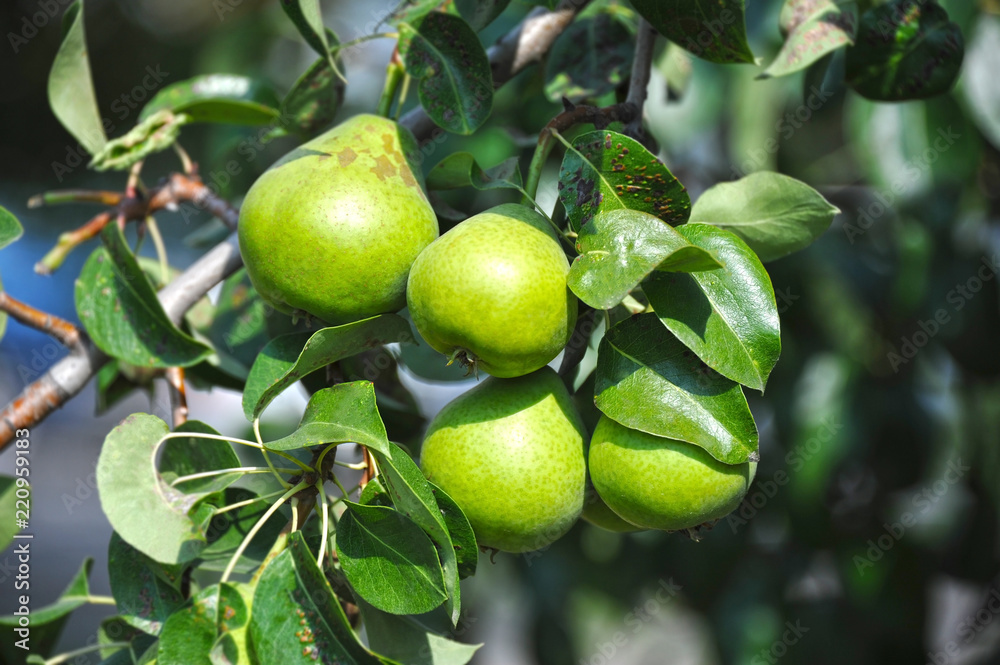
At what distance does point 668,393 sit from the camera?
2.37 ft

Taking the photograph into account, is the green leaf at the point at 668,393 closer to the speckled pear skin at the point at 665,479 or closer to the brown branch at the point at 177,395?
the speckled pear skin at the point at 665,479

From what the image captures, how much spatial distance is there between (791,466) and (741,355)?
119 centimetres

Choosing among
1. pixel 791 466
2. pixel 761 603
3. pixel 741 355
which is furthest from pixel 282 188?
pixel 761 603

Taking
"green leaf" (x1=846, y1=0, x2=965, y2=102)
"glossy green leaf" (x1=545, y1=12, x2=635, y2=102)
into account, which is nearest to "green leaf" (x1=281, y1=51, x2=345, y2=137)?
"glossy green leaf" (x1=545, y1=12, x2=635, y2=102)

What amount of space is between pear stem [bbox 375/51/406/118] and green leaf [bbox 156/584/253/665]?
0.63 metres

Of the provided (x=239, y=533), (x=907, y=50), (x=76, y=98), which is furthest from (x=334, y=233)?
(x=907, y=50)

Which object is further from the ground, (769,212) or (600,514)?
(769,212)

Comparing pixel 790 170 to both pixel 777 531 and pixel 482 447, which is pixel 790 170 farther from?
pixel 482 447

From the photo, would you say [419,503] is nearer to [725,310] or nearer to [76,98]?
[725,310]

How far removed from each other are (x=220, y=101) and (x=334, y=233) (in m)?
0.56

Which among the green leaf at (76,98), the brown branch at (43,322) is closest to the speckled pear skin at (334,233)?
the brown branch at (43,322)

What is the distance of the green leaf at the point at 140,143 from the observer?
3.76 ft

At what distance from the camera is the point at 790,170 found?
1.86 meters

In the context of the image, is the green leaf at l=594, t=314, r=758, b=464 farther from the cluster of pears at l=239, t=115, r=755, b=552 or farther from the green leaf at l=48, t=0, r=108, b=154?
the green leaf at l=48, t=0, r=108, b=154
